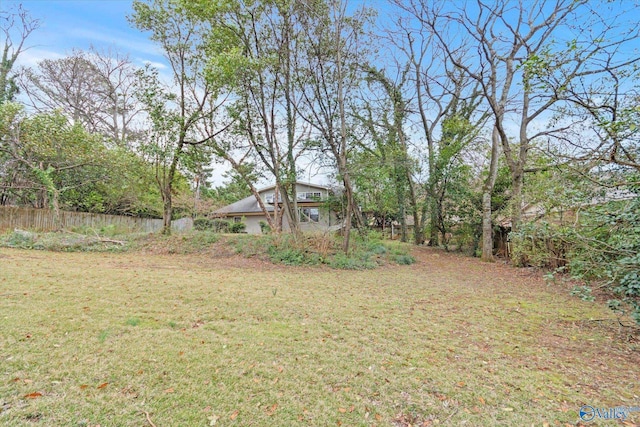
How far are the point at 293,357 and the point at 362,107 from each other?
12615 mm

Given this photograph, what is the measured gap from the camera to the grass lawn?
2.04 m

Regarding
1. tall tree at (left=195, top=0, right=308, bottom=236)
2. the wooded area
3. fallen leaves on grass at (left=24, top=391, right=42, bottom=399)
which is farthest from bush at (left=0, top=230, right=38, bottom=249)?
fallen leaves on grass at (left=24, top=391, right=42, bottom=399)

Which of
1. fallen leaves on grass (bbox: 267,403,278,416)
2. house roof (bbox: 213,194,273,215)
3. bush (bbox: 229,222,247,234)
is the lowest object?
fallen leaves on grass (bbox: 267,403,278,416)

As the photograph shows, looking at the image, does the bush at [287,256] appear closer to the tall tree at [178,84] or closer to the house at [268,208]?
the tall tree at [178,84]

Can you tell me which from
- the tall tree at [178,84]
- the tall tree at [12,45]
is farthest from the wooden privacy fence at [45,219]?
the tall tree at [12,45]

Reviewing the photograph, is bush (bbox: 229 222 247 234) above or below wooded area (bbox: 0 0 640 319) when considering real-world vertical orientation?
below

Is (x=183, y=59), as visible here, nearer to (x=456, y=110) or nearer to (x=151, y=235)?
(x=151, y=235)

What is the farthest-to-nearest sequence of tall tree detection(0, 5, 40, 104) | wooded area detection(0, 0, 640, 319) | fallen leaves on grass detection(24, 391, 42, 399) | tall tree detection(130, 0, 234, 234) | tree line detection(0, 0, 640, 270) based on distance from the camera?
tall tree detection(0, 5, 40, 104)
tall tree detection(130, 0, 234, 234)
tree line detection(0, 0, 640, 270)
wooded area detection(0, 0, 640, 319)
fallen leaves on grass detection(24, 391, 42, 399)

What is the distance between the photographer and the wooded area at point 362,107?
7.79 metres

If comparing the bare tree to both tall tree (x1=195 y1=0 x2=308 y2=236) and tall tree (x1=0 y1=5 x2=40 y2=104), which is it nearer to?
tall tree (x1=195 y1=0 x2=308 y2=236)

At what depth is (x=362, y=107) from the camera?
13508mm

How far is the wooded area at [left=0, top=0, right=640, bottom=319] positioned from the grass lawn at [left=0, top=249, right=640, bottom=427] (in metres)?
2.64

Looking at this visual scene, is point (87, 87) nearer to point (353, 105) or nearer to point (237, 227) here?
point (237, 227)

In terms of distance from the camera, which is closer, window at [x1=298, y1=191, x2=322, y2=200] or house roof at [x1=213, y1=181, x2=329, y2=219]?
window at [x1=298, y1=191, x2=322, y2=200]
